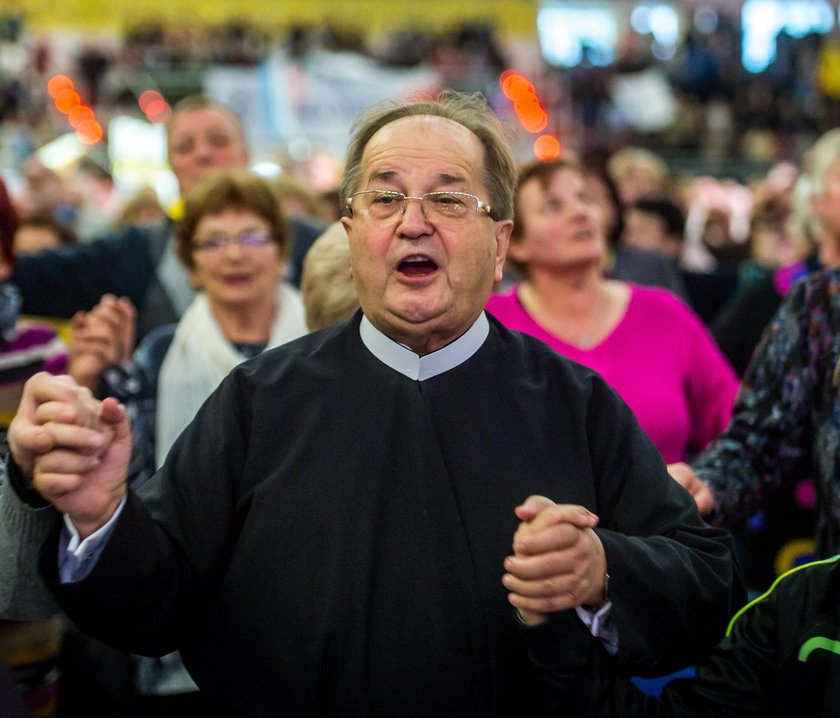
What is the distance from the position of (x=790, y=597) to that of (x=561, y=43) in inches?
1051

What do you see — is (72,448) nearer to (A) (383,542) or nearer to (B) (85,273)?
(A) (383,542)

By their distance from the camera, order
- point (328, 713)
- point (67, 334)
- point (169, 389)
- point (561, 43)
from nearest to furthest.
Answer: point (328, 713), point (169, 389), point (67, 334), point (561, 43)

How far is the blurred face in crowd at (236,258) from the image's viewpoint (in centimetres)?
389

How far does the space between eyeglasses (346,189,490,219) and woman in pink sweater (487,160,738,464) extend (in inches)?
57.3

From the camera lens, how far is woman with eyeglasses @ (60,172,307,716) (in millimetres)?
3648

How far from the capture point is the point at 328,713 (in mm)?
2184

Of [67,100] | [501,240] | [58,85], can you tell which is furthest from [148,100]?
A: [501,240]

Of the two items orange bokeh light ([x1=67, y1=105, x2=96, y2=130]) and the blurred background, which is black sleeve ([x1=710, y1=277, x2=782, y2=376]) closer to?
the blurred background

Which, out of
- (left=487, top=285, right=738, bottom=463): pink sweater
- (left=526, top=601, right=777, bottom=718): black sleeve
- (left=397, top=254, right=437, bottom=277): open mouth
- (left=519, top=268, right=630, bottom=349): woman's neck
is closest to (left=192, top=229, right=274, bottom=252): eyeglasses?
(left=487, top=285, right=738, bottom=463): pink sweater

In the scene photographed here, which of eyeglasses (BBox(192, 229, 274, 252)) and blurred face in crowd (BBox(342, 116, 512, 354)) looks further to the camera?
eyeglasses (BBox(192, 229, 274, 252))

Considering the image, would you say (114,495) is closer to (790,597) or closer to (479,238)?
(479,238)

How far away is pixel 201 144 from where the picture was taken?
195 inches

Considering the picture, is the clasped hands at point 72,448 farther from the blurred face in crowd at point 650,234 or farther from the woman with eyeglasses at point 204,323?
the blurred face in crowd at point 650,234

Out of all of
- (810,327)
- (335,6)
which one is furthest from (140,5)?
(810,327)
